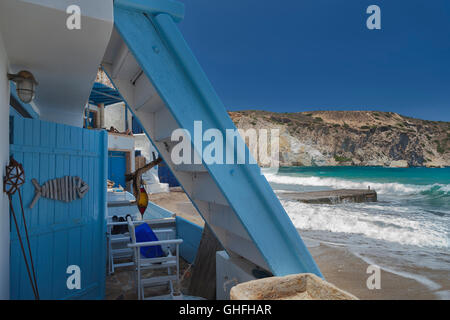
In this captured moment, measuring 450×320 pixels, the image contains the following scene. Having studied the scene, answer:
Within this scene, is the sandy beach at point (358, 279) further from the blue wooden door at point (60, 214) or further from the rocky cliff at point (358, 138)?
the rocky cliff at point (358, 138)

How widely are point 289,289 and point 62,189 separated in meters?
3.06

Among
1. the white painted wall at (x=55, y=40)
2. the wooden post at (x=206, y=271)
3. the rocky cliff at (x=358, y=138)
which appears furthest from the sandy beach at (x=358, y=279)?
the rocky cliff at (x=358, y=138)

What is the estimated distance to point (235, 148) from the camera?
194 centimetres

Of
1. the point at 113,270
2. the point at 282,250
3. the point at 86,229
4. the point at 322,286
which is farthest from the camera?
the point at 113,270

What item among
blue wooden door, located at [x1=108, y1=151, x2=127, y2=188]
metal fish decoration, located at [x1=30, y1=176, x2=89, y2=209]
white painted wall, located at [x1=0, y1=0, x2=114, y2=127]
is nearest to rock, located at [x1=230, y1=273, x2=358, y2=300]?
white painted wall, located at [x1=0, y1=0, x2=114, y2=127]

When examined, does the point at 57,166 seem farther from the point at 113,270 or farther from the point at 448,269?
the point at 448,269

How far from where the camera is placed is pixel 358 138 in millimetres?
71312

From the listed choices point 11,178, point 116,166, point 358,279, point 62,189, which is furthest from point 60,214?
point 116,166

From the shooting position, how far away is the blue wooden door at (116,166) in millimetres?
17672

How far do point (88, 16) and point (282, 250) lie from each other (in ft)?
7.02

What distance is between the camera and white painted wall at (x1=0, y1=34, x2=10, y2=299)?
2.36 m

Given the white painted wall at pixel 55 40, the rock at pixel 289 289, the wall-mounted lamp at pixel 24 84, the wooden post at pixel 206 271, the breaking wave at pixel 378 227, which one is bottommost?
the breaking wave at pixel 378 227

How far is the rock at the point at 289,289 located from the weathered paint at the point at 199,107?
0.27m
